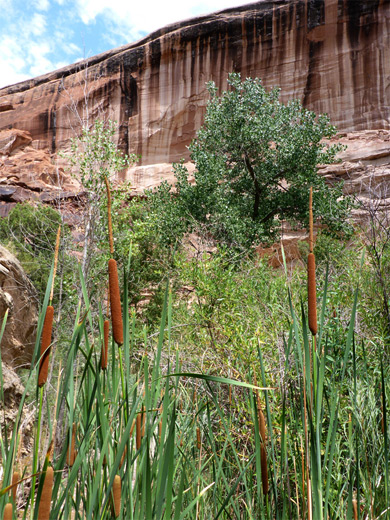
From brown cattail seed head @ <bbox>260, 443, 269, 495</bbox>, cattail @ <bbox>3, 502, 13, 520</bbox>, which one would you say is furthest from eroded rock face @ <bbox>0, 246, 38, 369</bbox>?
cattail @ <bbox>3, 502, 13, 520</bbox>

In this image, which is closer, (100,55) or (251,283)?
(251,283)

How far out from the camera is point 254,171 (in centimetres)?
1019

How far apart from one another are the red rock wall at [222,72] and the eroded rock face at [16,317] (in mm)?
9490

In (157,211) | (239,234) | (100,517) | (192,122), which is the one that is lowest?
(100,517)

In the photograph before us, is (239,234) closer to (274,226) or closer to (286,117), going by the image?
(274,226)

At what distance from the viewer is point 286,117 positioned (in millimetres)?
9922

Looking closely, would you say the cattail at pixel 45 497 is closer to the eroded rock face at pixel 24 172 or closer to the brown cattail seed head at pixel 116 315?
the brown cattail seed head at pixel 116 315

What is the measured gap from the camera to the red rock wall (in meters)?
15.0

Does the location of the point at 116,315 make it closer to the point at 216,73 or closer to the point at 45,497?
the point at 45,497

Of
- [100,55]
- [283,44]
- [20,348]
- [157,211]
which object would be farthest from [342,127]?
[20,348]

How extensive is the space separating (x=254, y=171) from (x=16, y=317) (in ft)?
22.8

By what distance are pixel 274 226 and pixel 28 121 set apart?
14623 millimetres

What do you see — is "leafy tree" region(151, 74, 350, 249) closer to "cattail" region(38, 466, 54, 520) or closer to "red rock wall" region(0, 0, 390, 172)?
"red rock wall" region(0, 0, 390, 172)

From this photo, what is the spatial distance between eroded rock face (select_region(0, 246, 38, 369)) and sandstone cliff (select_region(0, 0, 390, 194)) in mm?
10146
